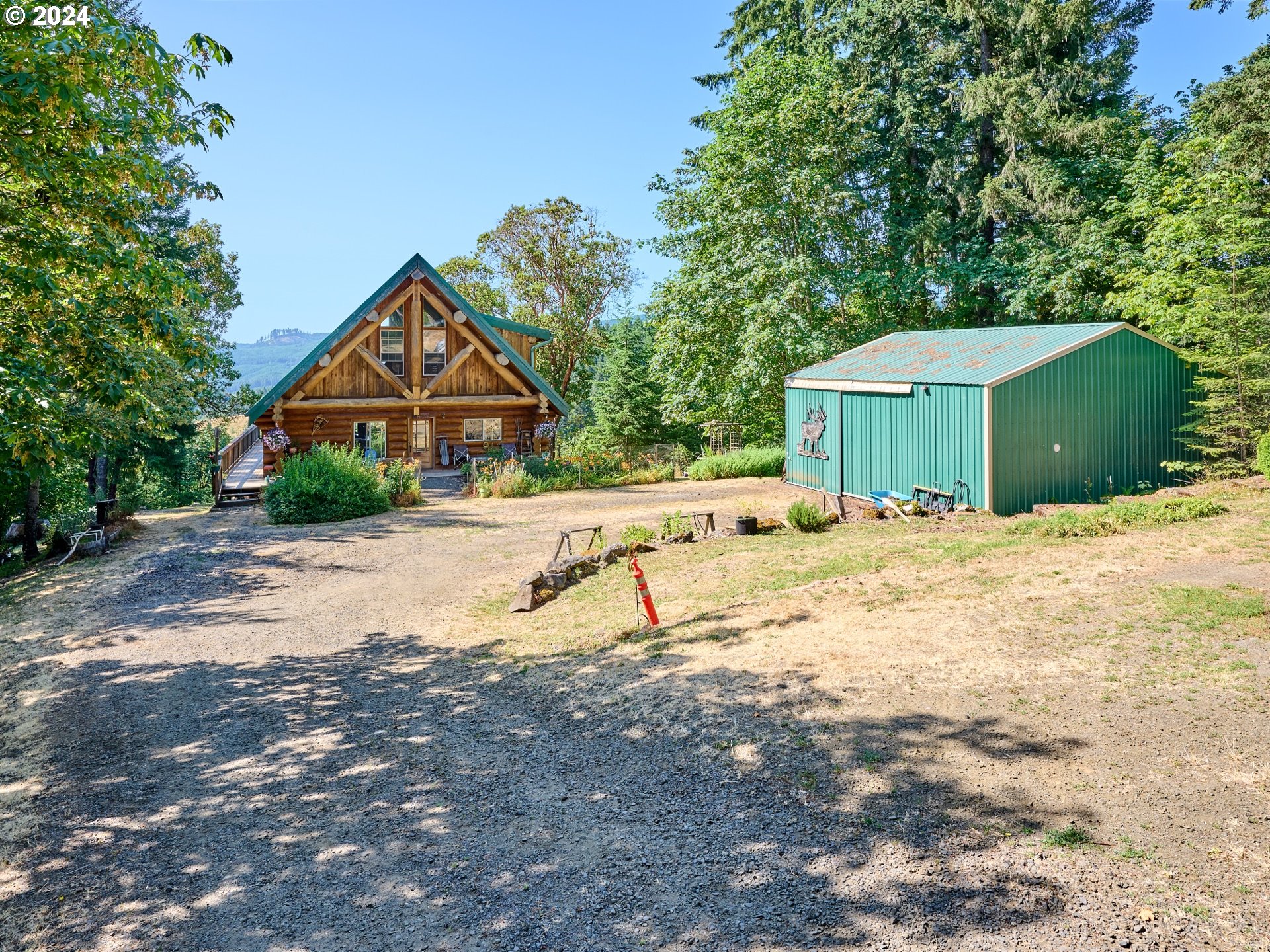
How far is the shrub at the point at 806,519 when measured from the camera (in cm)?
1630

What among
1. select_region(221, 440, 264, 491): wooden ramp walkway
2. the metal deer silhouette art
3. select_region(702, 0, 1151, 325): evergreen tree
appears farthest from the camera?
select_region(702, 0, 1151, 325): evergreen tree

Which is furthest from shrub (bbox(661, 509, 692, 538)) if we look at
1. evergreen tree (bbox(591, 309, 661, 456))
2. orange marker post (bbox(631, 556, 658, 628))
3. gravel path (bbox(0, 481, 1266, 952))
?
evergreen tree (bbox(591, 309, 661, 456))

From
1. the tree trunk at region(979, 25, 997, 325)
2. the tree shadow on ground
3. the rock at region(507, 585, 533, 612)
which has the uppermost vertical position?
the tree trunk at region(979, 25, 997, 325)

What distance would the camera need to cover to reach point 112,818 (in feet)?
21.6

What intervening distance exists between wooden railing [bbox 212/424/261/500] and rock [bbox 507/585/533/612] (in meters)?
15.4

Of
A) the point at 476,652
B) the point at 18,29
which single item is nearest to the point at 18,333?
the point at 18,29

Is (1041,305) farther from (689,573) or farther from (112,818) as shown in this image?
(112,818)

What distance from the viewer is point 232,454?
30.7 meters

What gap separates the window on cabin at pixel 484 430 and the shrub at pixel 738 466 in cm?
741

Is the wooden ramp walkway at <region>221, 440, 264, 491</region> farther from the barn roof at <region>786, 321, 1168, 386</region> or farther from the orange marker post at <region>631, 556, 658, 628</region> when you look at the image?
the orange marker post at <region>631, 556, 658, 628</region>

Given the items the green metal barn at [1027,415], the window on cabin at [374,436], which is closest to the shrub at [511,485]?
the window on cabin at [374,436]

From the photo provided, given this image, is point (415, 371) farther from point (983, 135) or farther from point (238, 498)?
point (983, 135)

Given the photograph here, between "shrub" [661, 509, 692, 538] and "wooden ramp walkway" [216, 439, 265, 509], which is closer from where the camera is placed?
"shrub" [661, 509, 692, 538]

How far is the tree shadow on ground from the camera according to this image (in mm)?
5012
